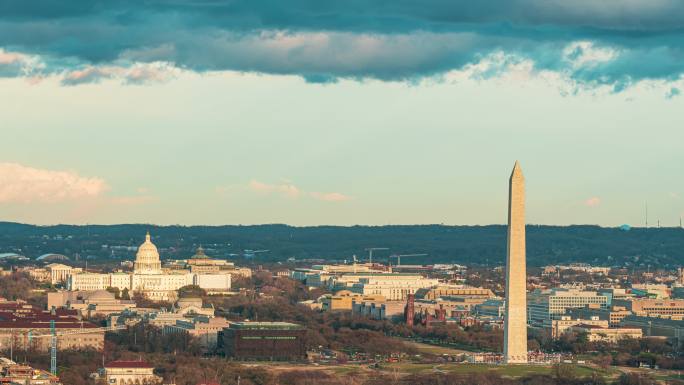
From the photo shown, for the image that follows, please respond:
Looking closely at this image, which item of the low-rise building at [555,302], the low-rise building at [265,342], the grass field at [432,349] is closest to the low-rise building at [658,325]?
the low-rise building at [555,302]

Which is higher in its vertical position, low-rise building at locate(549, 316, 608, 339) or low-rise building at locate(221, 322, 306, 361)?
low-rise building at locate(549, 316, 608, 339)

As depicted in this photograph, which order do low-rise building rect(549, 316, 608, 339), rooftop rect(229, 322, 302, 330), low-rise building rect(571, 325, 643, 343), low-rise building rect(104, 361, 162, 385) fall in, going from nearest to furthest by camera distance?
low-rise building rect(104, 361, 162, 385) < rooftop rect(229, 322, 302, 330) < low-rise building rect(571, 325, 643, 343) < low-rise building rect(549, 316, 608, 339)

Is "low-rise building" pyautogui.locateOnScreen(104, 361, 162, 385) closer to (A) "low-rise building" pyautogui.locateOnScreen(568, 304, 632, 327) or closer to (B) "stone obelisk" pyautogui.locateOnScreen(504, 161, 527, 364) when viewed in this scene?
(B) "stone obelisk" pyautogui.locateOnScreen(504, 161, 527, 364)

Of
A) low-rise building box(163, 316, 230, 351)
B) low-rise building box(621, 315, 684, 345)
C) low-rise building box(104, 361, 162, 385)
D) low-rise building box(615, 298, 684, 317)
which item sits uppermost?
low-rise building box(615, 298, 684, 317)

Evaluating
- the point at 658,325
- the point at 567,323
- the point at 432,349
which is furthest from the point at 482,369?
the point at 658,325

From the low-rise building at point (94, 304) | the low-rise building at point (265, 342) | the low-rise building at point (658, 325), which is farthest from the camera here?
the low-rise building at point (94, 304)

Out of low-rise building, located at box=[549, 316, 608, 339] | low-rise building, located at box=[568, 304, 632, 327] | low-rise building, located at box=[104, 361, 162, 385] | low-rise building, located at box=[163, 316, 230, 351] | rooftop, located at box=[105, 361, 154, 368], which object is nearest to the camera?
low-rise building, located at box=[104, 361, 162, 385]

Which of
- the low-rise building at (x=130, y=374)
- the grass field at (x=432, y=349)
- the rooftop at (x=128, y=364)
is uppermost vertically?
the grass field at (x=432, y=349)

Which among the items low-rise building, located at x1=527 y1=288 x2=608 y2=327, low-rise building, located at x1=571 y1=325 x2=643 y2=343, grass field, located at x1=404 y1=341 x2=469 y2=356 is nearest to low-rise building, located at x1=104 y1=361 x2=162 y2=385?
grass field, located at x1=404 y1=341 x2=469 y2=356

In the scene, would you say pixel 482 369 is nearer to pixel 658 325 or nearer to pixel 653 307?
pixel 658 325

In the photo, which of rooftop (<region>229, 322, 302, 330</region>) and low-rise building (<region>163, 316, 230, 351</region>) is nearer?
rooftop (<region>229, 322, 302, 330</region>)

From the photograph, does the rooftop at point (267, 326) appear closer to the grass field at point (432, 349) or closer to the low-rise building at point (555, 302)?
the grass field at point (432, 349)
